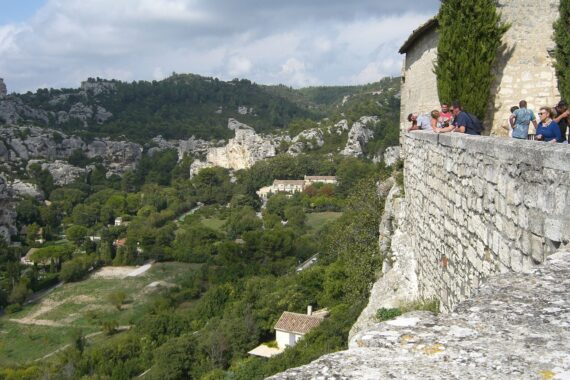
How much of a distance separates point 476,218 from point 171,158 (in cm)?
12325

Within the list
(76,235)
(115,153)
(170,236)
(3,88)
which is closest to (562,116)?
(170,236)

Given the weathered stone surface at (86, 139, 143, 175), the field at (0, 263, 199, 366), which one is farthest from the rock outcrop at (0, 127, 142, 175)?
the field at (0, 263, 199, 366)

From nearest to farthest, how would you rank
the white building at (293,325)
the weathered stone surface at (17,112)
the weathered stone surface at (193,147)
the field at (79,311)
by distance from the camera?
the white building at (293,325), the field at (79,311), the weathered stone surface at (17,112), the weathered stone surface at (193,147)

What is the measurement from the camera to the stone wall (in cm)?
343

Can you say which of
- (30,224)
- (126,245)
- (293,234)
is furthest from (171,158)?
(293,234)

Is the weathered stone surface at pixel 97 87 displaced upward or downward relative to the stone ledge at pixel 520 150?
upward

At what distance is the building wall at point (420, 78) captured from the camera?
547 inches

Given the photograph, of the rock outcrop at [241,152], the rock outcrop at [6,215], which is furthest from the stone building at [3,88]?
the rock outcrop at [6,215]

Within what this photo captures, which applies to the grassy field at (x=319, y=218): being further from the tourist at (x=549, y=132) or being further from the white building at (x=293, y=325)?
the tourist at (x=549, y=132)

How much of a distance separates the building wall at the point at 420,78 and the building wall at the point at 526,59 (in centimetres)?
184

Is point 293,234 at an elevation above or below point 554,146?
below

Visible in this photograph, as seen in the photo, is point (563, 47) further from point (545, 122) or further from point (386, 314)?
point (386, 314)

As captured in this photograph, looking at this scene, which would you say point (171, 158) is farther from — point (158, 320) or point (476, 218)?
point (476, 218)

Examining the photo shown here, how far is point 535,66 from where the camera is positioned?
38.6 ft
